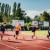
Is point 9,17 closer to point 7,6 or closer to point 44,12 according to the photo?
point 7,6

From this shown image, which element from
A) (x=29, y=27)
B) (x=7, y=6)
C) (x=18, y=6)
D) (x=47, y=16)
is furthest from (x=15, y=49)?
(x=7, y=6)

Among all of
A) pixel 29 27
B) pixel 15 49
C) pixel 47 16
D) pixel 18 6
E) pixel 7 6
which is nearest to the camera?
pixel 15 49

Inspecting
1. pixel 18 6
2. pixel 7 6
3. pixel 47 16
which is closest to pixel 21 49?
pixel 47 16

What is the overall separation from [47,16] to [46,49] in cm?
6789

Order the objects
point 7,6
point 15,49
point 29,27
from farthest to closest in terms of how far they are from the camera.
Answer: point 7,6, point 29,27, point 15,49

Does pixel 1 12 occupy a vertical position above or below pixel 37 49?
above

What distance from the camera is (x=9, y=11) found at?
106125 mm

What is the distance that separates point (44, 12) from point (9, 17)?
60.5 feet

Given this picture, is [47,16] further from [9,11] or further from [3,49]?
[3,49]

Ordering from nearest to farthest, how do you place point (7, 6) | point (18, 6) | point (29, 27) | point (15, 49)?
point (15, 49) → point (29, 27) → point (18, 6) → point (7, 6)

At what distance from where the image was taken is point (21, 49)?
1585 cm

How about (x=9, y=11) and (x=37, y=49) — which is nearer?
(x=37, y=49)

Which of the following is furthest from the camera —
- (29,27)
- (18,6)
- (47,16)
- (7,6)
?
(7,6)

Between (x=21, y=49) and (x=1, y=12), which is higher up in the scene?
(x=1, y=12)
